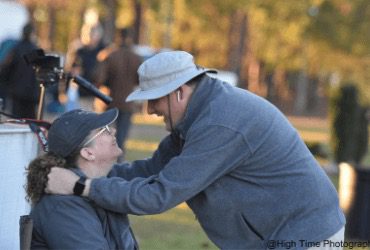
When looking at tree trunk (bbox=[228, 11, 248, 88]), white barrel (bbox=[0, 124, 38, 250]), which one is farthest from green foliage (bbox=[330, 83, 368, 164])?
tree trunk (bbox=[228, 11, 248, 88])

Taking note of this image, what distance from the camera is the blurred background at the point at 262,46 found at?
17.8 metres

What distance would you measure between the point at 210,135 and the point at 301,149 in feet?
1.56

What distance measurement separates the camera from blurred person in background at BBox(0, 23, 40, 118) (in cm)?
1123

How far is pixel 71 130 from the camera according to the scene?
13.6 ft

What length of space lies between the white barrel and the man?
0.42 metres

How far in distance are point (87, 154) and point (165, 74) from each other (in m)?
0.46

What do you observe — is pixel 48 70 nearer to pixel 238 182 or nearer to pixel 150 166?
pixel 150 166

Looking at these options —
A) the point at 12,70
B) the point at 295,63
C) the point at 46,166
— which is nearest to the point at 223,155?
the point at 46,166

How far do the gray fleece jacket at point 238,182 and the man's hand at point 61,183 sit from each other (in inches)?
3.5

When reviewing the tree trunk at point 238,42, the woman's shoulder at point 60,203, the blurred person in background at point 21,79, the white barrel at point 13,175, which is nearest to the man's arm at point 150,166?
the white barrel at point 13,175

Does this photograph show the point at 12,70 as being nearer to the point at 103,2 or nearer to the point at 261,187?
the point at 261,187

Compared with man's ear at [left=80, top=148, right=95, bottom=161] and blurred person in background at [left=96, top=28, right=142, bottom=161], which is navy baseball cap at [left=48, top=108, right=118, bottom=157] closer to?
man's ear at [left=80, top=148, right=95, bottom=161]

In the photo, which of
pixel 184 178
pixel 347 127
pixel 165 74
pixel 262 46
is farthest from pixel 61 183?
pixel 262 46

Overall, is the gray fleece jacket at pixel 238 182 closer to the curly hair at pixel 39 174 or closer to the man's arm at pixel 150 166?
the curly hair at pixel 39 174
